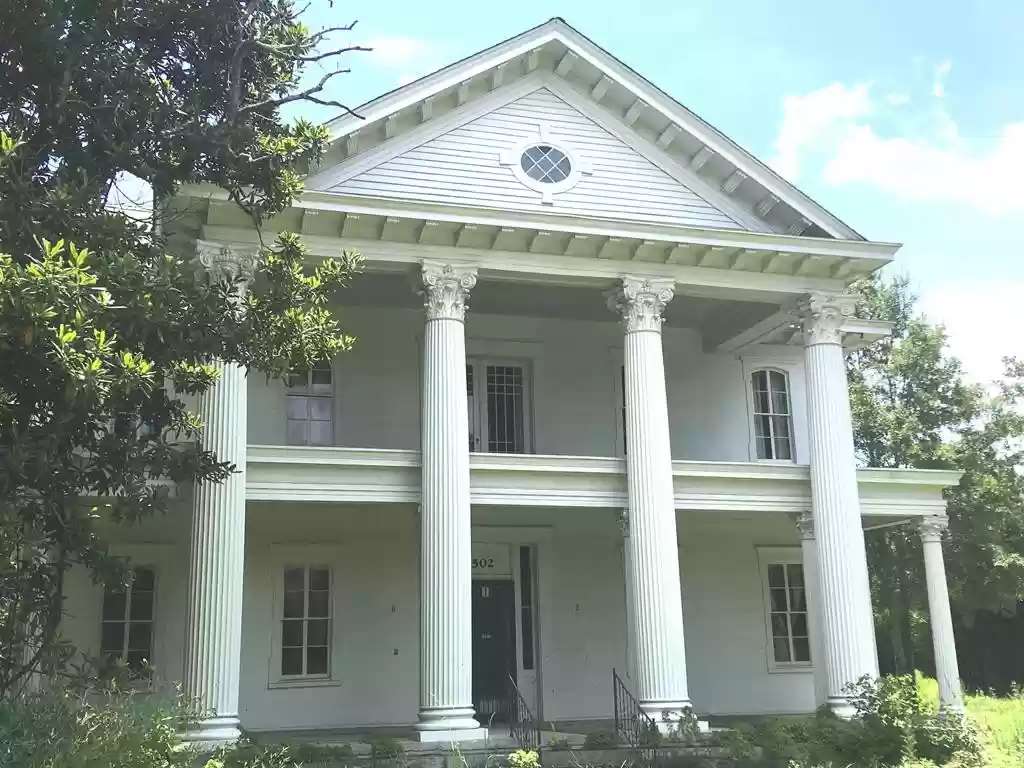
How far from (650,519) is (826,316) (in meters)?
4.92

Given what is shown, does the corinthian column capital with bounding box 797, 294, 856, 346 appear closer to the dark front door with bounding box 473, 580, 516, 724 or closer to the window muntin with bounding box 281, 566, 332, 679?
the dark front door with bounding box 473, 580, 516, 724

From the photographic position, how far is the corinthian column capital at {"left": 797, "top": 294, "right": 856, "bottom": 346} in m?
17.4

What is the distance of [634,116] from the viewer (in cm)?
1744

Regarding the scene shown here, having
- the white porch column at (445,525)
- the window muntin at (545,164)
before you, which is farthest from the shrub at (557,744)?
the window muntin at (545,164)

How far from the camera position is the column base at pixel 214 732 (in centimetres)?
1306

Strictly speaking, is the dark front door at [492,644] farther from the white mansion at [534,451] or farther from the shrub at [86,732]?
the shrub at [86,732]

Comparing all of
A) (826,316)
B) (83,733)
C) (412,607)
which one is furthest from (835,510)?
(83,733)

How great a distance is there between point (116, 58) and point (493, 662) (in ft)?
41.4

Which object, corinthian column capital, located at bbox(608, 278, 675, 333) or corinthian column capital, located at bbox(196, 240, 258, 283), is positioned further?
corinthian column capital, located at bbox(608, 278, 675, 333)

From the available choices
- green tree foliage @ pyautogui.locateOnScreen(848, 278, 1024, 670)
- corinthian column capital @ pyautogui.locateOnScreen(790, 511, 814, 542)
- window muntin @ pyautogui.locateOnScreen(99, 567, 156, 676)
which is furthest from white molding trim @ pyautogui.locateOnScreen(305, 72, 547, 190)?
green tree foliage @ pyautogui.locateOnScreen(848, 278, 1024, 670)

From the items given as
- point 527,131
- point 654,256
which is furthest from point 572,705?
point 527,131

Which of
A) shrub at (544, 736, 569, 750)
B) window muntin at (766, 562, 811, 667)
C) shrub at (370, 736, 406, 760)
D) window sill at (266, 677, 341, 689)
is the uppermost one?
window muntin at (766, 562, 811, 667)

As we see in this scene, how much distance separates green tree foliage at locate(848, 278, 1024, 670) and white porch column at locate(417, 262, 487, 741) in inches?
675

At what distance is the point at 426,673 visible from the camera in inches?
567
